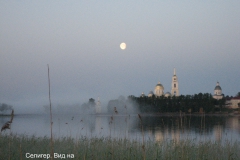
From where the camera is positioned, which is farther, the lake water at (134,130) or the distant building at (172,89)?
the distant building at (172,89)

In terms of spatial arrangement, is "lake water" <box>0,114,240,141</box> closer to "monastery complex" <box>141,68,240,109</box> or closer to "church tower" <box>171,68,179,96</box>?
"monastery complex" <box>141,68,240,109</box>

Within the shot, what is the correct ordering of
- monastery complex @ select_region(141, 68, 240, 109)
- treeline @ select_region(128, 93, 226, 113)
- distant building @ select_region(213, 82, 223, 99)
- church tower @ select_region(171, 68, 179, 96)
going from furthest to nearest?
church tower @ select_region(171, 68, 179, 96) < distant building @ select_region(213, 82, 223, 99) < monastery complex @ select_region(141, 68, 240, 109) < treeline @ select_region(128, 93, 226, 113)

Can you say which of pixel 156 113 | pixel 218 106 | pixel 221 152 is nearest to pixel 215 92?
pixel 218 106

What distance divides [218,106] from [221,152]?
89.5 m

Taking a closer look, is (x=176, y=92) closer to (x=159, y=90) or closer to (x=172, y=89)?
(x=172, y=89)

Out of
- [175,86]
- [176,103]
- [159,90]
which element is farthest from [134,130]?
[175,86]

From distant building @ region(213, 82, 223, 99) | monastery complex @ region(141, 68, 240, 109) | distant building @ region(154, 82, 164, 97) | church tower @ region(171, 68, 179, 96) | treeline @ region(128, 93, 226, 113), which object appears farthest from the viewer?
church tower @ region(171, 68, 179, 96)

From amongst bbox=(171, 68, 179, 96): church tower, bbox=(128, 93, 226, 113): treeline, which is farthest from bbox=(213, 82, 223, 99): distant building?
bbox=(128, 93, 226, 113): treeline

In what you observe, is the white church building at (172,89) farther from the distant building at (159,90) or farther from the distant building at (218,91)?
the distant building at (218,91)

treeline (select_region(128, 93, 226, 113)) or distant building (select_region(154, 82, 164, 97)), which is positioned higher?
distant building (select_region(154, 82, 164, 97))

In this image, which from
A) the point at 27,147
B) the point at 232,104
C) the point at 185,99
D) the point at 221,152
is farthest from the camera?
the point at 232,104

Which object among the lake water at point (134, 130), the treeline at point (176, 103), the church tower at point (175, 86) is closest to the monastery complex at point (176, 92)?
the church tower at point (175, 86)

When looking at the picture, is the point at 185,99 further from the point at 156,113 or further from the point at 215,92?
the point at 215,92

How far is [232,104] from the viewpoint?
114938 mm
